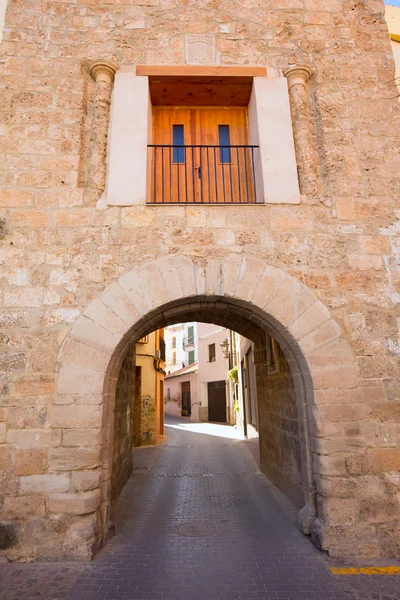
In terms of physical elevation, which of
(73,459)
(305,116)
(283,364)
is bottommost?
(73,459)

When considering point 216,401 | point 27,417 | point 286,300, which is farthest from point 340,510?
point 216,401

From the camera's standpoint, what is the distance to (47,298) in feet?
11.4

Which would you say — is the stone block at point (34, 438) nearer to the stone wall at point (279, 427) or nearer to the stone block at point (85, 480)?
the stone block at point (85, 480)

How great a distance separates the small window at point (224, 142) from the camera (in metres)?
4.55

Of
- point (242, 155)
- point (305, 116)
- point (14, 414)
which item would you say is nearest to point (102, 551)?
point (14, 414)

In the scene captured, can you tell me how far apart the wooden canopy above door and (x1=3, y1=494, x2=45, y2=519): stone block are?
180 inches

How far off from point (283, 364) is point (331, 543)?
218cm

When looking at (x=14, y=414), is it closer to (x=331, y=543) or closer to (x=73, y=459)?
(x=73, y=459)

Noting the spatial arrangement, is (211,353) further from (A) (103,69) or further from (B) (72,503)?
(B) (72,503)

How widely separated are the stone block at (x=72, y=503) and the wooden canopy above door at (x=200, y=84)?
4487mm

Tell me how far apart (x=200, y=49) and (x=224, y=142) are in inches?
42.7

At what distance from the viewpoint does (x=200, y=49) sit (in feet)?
14.2

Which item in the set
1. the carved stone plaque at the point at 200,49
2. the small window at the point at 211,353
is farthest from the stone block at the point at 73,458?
the small window at the point at 211,353

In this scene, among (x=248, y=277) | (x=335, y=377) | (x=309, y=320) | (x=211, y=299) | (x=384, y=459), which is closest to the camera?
(x=384, y=459)
